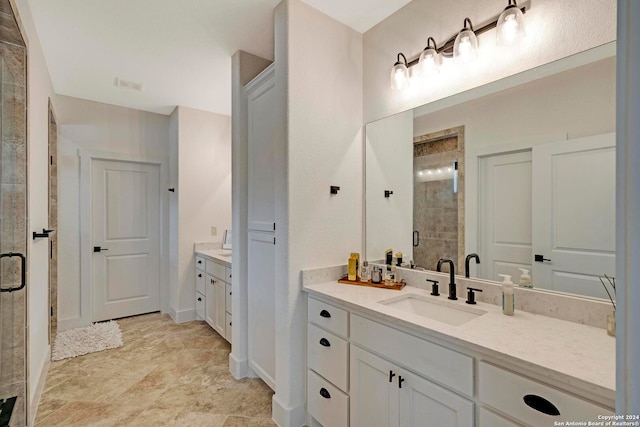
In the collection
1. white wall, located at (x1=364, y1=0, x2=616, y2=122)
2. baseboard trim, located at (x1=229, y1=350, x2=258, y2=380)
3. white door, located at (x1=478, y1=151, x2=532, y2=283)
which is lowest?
baseboard trim, located at (x1=229, y1=350, x2=258, y2=380)

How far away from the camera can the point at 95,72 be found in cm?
289

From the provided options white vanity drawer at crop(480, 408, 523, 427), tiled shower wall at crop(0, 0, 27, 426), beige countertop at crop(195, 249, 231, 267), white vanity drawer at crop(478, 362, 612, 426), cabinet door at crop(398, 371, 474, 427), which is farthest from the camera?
beige countertop at crop(195, 249, 231, 267)

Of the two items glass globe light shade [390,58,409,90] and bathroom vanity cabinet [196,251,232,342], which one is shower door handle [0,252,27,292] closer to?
bathroom vanity cabinet [196,251,232,342]

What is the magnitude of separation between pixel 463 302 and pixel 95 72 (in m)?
3.60

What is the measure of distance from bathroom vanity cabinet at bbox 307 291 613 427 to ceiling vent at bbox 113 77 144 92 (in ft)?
9.46

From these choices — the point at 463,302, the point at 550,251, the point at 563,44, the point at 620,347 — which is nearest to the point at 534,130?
the point at 563,44

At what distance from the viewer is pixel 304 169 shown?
1.97 meters

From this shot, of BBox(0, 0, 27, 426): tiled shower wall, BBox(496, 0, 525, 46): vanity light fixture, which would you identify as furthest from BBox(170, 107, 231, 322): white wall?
BBox(496, 0, 525, 46): vanity light fixture

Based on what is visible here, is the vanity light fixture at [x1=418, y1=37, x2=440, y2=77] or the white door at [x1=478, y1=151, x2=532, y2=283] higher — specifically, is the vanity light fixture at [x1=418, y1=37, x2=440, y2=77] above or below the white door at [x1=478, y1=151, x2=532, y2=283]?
above

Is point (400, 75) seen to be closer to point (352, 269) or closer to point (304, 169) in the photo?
point (304, 169)

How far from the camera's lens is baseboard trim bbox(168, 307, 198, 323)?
12.2 ft

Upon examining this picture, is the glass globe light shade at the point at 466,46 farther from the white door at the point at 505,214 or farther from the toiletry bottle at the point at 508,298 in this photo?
the toiletry bottle at the point at 508,298

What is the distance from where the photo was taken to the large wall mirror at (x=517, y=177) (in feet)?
4.26

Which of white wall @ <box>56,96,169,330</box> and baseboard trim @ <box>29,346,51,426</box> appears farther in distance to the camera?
white wall @ <box>56,96,169,330</box>
